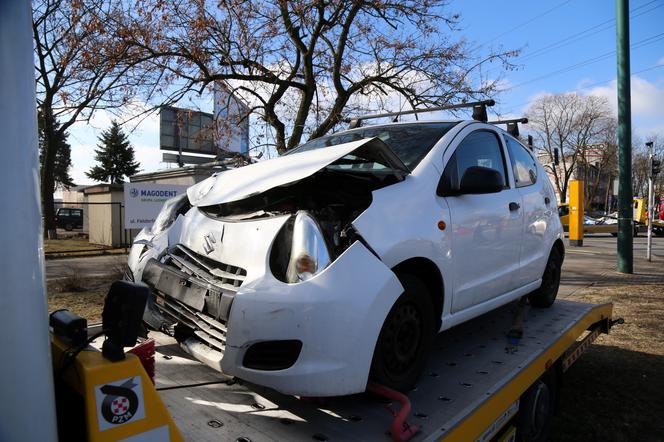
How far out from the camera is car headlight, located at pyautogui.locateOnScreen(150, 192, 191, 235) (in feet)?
10.1

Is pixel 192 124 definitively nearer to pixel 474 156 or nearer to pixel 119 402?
pixel 474 156

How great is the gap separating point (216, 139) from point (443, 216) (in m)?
10.1

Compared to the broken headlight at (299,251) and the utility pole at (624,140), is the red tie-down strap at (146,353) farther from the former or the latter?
the utility pole at (624,140)

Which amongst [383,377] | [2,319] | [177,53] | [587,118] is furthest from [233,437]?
[587,118]

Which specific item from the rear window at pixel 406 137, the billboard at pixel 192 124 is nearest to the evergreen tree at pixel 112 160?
the billboard at pixel 192 124

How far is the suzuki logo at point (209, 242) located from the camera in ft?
8.12

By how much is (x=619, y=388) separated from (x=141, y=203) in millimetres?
10961

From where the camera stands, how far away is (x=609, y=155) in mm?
56375

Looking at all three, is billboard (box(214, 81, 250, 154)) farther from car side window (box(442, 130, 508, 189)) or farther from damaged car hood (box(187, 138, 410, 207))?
damaged car hood (box(187, 138, 410, 207))

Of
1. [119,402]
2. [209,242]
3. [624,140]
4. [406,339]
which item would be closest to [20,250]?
[119,402]

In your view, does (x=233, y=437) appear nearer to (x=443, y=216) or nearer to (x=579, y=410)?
(x=443, y=216)

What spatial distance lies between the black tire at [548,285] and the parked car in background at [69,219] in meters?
38.1

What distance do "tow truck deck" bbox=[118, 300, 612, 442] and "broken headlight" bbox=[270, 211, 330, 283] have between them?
0.64 m

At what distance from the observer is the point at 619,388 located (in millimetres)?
4484
